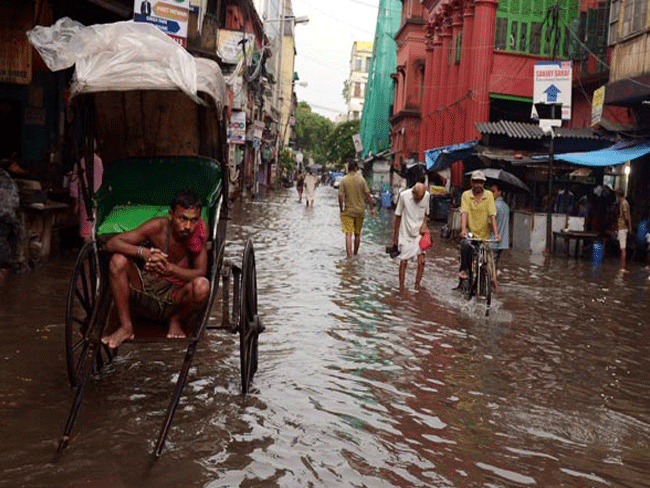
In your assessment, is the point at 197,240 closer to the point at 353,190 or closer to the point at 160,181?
the point at 160,181

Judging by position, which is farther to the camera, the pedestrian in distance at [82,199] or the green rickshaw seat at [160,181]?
the pedestrian in distance at [82,199]

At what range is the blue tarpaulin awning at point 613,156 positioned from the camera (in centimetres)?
1906

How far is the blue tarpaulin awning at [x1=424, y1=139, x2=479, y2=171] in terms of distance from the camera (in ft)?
91.5

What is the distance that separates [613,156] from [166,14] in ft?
38.4

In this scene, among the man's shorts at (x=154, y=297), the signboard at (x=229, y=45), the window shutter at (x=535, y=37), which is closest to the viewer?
the man's shorts at (x=154, y=297)

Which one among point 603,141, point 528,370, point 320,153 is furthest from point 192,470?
point 320,153

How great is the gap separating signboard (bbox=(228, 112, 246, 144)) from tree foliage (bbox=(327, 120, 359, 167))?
63896mm

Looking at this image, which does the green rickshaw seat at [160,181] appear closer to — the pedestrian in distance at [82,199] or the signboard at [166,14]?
the pedestrian in distance at [82,199]

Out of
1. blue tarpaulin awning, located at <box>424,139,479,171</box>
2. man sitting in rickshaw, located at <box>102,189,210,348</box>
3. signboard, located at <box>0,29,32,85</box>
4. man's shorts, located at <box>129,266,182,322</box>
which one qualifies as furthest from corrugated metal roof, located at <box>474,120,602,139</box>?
man's shorts, located at <box>129,266,182,322</box>

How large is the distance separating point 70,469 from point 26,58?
8.69 meters

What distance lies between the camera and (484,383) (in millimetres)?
6727

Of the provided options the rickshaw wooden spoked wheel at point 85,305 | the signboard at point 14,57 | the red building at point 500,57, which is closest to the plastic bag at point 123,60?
the rickshaw wooden spoked wheel at point 85,305

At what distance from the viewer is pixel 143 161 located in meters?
6.14

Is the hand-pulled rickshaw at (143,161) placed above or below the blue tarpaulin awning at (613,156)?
below
